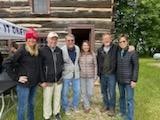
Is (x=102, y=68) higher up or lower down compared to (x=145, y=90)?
higher up

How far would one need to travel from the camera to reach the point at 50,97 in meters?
8.81

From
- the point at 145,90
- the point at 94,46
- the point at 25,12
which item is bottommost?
the point at 145,90

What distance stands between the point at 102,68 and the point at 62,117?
4.52 feet

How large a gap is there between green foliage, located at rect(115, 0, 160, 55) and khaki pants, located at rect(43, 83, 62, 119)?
104ft

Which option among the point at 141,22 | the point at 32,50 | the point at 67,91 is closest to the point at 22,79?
the point at 32,50

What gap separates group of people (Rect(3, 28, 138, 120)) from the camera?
25.9 ft

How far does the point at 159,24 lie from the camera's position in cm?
4056

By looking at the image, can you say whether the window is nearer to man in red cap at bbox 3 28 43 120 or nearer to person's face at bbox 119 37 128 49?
person's face at bbox 119 37 128 49

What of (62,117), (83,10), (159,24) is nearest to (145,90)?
(83,10)

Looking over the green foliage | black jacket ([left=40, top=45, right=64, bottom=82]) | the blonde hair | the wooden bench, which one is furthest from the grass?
the green foliage

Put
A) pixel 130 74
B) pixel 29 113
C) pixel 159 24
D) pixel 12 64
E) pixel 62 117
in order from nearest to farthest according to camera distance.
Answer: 1. pixel 12 64
2. pixel 29 113
3. pixel 130 74
4. pixel 62 117
5. pixel 159 24

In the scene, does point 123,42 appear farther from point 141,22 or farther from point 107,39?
point 141,22

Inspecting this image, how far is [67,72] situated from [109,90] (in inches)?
40.6

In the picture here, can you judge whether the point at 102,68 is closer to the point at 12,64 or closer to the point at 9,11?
the point at 12,64
